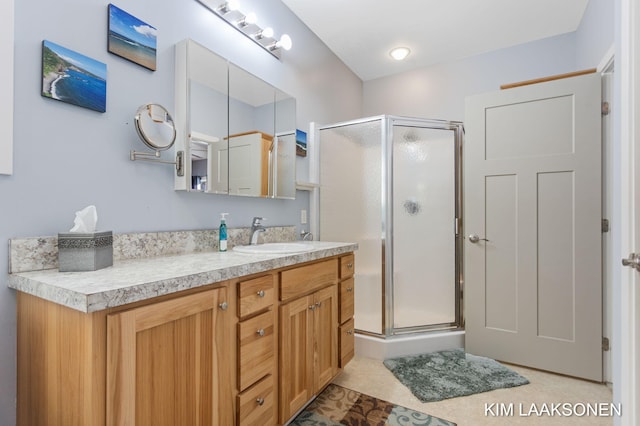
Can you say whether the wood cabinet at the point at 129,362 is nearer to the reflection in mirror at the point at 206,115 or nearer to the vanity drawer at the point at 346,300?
the reflection in mirror at the point at 206,115

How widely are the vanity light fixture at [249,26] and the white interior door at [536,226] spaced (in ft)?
5.05

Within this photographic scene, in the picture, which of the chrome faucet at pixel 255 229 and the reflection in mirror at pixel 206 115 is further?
the chrome faucet at pixel 255 229

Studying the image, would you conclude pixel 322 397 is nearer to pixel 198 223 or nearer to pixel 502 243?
pixel 198 223

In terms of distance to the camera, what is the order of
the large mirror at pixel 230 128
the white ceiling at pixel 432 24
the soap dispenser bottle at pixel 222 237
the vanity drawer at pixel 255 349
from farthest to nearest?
the white ceiling at pixel 432 24, the soap dispenser bottle at pixel 222 237, the large mirror at pixel 230 128, the vanity drawer at pixel 255 349

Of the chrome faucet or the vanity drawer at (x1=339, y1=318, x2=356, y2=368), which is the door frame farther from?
the chrome faucet

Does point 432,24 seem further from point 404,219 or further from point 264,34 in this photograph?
point 404,219

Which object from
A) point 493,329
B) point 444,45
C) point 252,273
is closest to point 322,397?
point 252,273

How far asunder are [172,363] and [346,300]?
1175mm

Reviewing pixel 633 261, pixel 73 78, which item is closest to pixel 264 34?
pixel 73 78

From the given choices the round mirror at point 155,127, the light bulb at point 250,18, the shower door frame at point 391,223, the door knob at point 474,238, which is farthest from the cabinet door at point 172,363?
the door knob at point 474,238

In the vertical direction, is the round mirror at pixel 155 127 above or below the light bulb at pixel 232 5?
below

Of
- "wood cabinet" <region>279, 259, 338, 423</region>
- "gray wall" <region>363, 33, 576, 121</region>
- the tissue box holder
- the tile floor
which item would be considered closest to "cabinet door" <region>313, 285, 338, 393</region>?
"wood cabinet" <region>279, 259, 338, 423</region>

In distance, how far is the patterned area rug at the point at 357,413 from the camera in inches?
61.2

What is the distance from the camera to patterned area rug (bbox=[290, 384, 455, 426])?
1556 millimetres
